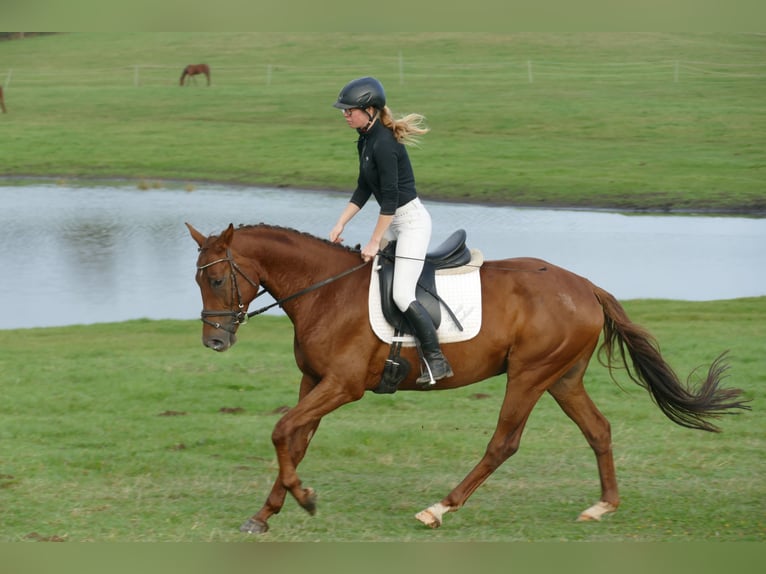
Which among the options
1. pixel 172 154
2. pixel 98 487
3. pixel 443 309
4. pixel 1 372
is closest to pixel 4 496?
pixel 98 487

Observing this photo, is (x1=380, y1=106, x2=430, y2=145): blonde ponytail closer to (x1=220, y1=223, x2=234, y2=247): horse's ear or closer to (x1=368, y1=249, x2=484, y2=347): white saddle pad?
(x1=368, y1=249, x2=484, y2=347): white saddle pad

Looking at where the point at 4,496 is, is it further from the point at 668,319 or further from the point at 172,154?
the point at 172,154

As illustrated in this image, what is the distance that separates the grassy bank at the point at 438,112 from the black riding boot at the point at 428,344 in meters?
24.7

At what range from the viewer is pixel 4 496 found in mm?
10008

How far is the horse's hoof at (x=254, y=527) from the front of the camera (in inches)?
346

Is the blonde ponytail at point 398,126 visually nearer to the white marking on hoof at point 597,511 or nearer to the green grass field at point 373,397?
the green grass field at point 373,397

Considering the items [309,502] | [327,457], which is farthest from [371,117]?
[327,457]

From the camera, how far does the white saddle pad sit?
9.05 metres

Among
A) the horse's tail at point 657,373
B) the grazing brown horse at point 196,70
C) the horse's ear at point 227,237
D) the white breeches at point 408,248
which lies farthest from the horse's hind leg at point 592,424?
the grazing brown horse at point 196,70

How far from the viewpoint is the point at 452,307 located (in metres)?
9.17

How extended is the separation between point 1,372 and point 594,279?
43.6 feet

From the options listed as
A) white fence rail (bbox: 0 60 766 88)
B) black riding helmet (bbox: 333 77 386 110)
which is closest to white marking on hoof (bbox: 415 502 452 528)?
black riding helmet (bbox: 333 77 386 110)

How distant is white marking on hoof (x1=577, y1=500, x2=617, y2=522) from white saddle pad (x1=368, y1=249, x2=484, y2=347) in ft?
5.73

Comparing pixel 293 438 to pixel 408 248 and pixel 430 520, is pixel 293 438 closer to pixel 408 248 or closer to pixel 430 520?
pixel 430 520
